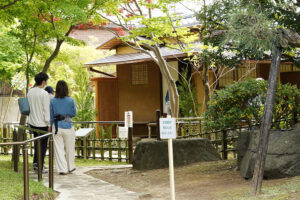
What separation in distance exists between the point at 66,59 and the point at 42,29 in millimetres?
3120

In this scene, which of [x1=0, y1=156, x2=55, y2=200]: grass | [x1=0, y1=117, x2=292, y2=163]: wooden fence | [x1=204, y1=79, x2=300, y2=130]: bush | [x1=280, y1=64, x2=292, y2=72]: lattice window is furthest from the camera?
[x1=280, y1=64, x2=292, y2=72]: lattice window

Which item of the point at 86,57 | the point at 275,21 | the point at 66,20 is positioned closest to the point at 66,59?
the point at 66,20

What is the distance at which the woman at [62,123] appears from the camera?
10.1 metres

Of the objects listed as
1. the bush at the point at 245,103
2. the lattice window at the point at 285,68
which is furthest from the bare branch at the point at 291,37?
the lattice window at the point at 285,68

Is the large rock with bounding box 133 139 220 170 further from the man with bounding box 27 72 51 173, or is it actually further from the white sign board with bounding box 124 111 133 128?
the man with bounding box 27 72 51 173

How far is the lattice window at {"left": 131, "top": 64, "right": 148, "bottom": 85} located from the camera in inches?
813

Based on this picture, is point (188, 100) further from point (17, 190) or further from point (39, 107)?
point (17, 190)

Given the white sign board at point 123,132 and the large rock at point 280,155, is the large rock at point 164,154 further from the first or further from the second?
the large rock at point 280,155

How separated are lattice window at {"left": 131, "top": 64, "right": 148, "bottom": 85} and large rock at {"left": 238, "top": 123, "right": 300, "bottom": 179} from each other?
12172 millimetres

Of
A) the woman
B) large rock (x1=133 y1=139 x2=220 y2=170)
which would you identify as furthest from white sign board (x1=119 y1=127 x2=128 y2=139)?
the woman

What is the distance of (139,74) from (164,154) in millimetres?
9669

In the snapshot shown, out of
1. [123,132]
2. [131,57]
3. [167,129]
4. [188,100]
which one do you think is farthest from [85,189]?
[131,57]

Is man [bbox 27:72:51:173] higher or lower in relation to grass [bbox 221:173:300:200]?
higher

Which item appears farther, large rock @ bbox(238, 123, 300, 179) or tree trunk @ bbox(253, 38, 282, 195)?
large rock @ bbox(238, 123, 300, 179)
